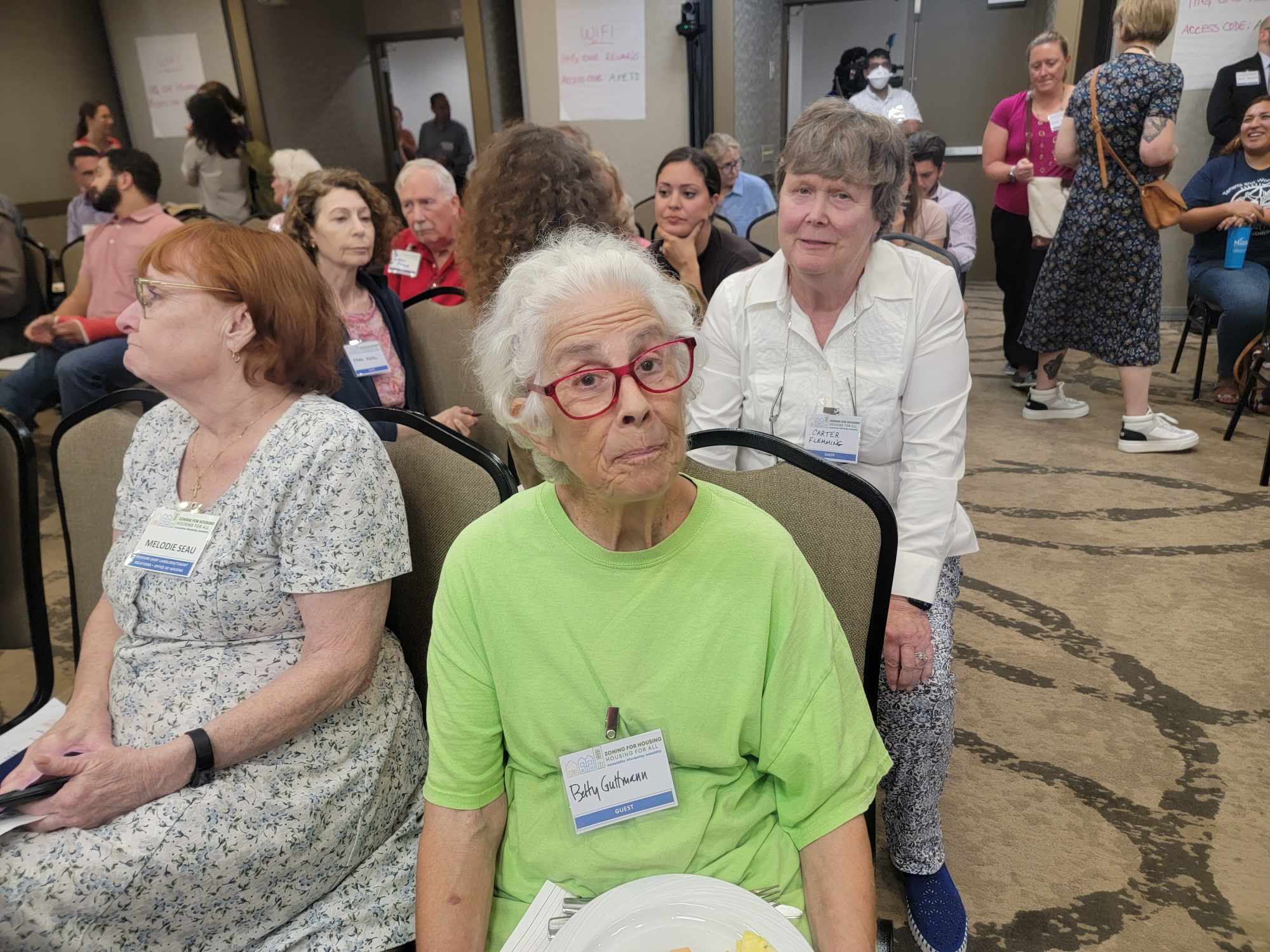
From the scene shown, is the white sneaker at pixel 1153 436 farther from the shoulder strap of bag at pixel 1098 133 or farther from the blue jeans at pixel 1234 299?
the shoulder strap of bag at pixel 1098 133

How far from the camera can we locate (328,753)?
1375 mm

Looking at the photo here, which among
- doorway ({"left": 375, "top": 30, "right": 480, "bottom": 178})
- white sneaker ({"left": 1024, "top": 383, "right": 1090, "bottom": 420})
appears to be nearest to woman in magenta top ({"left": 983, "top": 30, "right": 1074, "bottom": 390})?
white sneaker ({"left": 1024, "top": 383, "right": 1090, "bottom": 420})

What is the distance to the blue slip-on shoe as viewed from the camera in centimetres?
166

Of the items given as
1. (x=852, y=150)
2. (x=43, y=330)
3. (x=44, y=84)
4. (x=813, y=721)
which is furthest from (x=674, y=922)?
(x=44, y=84)

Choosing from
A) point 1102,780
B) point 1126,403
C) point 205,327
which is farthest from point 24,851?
→ point 1126,403

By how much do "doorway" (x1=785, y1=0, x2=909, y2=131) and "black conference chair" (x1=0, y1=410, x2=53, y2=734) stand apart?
738 cm

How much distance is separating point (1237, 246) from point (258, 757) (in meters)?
5.16

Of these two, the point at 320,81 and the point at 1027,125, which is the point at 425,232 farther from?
the point at 320,81

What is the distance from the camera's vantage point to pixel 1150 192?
388 centimetres

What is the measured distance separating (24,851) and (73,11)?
9155 mm

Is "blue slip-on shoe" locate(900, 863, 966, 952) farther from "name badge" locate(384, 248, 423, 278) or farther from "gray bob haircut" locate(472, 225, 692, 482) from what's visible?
"name badge" locate(384, 248, 423, 278)

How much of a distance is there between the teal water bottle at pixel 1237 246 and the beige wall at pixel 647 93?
3479 mm

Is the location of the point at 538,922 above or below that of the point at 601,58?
below

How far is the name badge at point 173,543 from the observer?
140 cm
